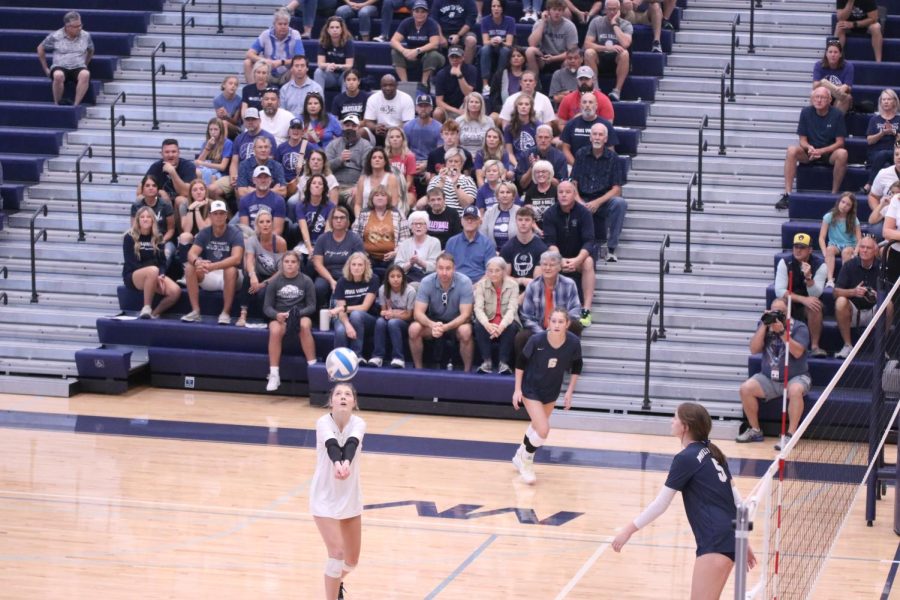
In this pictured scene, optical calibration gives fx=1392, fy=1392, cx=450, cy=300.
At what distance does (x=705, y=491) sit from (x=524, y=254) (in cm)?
881

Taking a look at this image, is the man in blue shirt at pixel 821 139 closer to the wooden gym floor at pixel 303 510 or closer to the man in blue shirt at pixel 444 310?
the wooden gym floor at pixel 303 510

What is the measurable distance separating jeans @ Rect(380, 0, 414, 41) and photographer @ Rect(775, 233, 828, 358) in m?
8.17

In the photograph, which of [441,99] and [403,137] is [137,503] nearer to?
[403,137]

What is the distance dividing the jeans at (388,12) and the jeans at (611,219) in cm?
533

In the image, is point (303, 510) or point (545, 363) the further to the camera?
point (545, 363)

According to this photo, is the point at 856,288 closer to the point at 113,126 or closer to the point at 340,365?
the point at 340,365

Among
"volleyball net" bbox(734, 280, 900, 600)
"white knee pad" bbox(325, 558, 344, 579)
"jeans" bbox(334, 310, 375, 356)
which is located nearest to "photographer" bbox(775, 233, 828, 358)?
"volleyball net" bbox(734, 280, 900, 600)

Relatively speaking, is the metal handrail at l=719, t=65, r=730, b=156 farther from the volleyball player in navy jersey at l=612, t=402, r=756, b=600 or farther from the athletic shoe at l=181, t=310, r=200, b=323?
the volleyball player in navy jersey at l=612, t=402, r=756, b=600

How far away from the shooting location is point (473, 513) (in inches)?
523

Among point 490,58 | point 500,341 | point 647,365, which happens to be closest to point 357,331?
point 500,341

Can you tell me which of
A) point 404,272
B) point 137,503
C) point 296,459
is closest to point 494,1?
point 404,272

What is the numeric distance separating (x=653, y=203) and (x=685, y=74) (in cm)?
297

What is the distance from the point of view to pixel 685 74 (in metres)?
21.5

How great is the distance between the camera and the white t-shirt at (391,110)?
19.9 m
